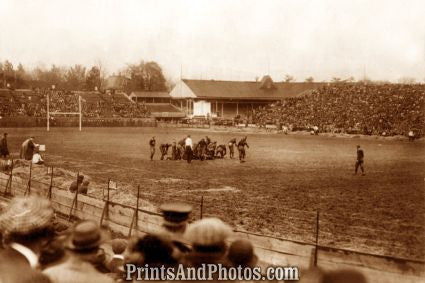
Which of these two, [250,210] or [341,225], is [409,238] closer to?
[341,225]

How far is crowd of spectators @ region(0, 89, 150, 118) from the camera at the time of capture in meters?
71.4

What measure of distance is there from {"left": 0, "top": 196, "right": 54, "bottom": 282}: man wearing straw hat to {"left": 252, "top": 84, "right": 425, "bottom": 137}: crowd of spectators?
169 feet

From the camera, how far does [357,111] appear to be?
211 ft

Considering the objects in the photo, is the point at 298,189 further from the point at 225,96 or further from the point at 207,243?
the point at 225,96

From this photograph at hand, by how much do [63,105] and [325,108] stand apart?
36.4 metres

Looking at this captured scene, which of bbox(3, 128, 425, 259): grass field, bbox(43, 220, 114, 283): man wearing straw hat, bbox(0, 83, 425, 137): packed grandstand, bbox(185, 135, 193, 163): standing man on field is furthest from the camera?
bbox(0, 83, 425, 137): packed grandstand

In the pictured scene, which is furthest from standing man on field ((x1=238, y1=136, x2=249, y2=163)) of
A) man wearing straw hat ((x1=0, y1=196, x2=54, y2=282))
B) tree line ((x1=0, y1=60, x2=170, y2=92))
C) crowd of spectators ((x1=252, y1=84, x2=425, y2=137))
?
tree line ((x1=0, y1=60, x2=170, y2=92))

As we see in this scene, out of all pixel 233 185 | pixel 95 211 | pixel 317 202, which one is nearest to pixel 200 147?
pixel 233 185

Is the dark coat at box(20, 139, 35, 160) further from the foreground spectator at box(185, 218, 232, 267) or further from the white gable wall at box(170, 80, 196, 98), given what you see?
the white gable wall at box(170, 80, 196, 98)

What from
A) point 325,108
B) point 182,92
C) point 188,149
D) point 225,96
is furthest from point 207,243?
point 182,92

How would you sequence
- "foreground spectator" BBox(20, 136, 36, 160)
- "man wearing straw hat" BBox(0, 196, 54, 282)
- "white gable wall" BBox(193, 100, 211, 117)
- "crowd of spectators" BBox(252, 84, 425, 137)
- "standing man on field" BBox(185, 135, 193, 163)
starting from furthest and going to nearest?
"white gable wall" BBox(193, 100, 211, 117), "crowd of spectators" BBox(252, 84, 425, 137), "standing man on field" BBox(185, 135, 193, 163), "foreground spectator" BBox(20, 136, 36, 160), "man wearing straw hat" BBox(0, 196, 54, 282)

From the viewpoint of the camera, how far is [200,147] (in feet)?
100

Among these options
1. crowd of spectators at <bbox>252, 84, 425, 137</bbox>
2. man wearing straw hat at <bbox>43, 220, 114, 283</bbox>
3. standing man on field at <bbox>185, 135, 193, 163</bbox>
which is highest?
crowd of spectators at <bbox>252, 84, 425, 137</bbox>

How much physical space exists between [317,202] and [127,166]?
39.2ft
